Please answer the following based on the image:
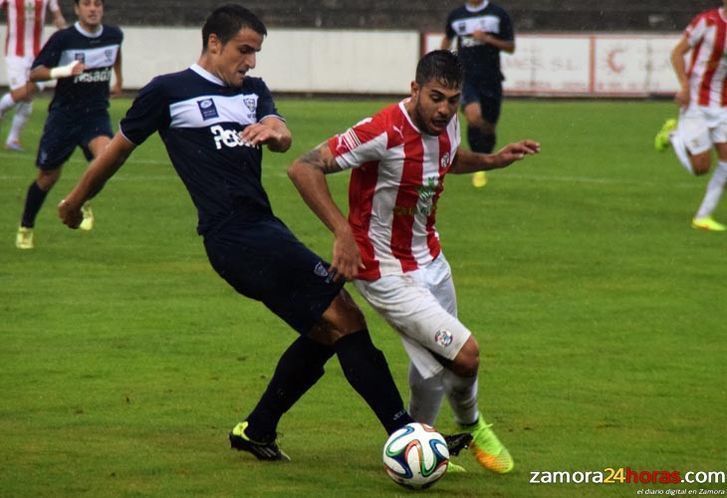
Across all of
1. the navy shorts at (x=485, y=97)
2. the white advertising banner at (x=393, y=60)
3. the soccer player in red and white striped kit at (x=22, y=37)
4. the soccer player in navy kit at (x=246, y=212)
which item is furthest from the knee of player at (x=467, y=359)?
the white advertising banner at (x=393, y=60)

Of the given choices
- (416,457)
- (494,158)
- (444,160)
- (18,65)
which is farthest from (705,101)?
(18,65)

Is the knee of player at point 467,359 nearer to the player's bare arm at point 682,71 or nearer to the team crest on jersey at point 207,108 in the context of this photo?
the team crest on jersey at point 207,108

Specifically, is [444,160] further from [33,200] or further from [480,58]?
[480,58]

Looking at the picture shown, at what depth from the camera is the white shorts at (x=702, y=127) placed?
14.6 meters

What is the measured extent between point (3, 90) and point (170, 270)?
22.8 metres

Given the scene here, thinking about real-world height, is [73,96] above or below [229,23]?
below

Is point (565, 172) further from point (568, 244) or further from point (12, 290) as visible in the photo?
point (12, 290)

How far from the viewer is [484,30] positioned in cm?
1838

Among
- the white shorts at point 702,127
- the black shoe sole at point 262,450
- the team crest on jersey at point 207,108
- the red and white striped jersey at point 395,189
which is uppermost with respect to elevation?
the team crest on jersey at point 207,108

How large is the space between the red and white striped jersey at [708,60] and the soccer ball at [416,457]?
923 cm

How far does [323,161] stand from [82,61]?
7752mm

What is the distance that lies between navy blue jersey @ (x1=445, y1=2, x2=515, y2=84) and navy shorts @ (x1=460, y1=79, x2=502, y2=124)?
79mm

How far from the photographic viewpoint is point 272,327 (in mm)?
10000

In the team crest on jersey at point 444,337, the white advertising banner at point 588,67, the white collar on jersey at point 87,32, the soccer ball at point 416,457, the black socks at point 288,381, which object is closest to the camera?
the soccer ball at point 416,457
